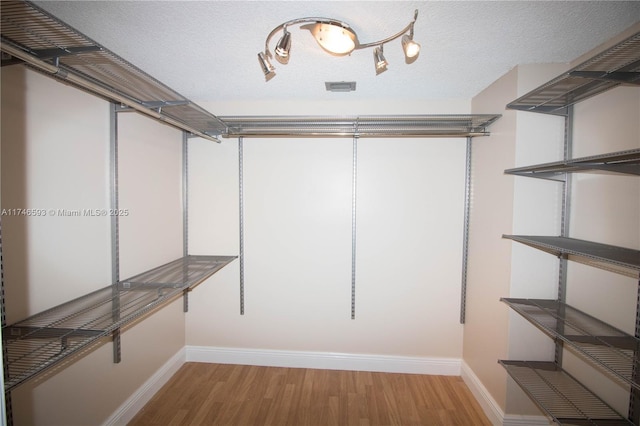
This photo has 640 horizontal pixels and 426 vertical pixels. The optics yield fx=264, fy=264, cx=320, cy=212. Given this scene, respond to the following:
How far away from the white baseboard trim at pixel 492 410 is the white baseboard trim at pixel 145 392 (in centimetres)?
252

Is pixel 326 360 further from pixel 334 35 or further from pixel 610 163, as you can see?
pixel 334 35

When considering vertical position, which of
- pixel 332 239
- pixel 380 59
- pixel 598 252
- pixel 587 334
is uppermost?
pixel 380 59

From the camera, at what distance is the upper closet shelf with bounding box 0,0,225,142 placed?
2.91 ft

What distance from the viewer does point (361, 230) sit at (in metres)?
2.36

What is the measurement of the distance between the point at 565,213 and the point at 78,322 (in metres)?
2.75

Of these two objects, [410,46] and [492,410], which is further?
[492,410]

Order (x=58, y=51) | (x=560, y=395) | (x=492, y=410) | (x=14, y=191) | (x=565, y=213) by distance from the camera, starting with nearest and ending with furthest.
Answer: (x=58, y=51) < (x=14, y=191) < (x=560, y=395) < (x=565, y=213) < (x=492, y=410)

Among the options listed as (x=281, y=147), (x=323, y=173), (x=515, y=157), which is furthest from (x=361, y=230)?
(x=515, y=157)

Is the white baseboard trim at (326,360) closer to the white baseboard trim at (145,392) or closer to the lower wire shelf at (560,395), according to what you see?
the white baseboard trim at (145,392)

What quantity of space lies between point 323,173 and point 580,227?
1.77 meters

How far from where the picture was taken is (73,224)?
144cm

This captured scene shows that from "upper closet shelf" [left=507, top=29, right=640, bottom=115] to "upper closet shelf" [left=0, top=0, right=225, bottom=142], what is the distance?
197 cm

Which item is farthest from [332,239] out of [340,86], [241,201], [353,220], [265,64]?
[265,64]

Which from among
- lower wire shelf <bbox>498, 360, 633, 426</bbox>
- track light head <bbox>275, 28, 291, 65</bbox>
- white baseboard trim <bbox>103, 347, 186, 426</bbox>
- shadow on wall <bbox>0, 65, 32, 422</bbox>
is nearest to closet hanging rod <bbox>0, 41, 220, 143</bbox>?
shadow on wall <bbox>0, 65, 32, 422</bbox>
